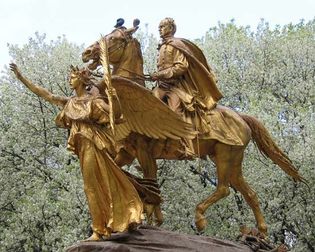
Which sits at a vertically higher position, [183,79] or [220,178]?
[183,79]

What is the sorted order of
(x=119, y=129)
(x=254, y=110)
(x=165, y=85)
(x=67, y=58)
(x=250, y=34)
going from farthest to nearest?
(x=250, y=34) < (x=67, y=58) < (x=254, y=110) < (x=165, y=85) < (x=119, y=129)

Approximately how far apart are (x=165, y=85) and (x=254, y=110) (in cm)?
971

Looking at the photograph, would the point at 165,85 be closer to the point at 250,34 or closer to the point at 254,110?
the point at 254,110

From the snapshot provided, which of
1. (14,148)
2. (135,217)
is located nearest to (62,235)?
(14,148)

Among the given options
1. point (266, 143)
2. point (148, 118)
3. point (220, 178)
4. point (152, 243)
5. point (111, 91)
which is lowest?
point (152, 243)

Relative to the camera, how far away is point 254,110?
840 inches

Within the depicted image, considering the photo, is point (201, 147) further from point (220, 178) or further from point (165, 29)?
point (165, 29)

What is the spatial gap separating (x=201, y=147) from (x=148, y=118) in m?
1.14

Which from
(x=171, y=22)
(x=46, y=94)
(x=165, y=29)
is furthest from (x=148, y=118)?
(x=171, y=22)

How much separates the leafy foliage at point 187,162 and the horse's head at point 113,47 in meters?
8.23

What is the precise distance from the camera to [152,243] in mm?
10219

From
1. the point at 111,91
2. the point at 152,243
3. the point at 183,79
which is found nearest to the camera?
the point at 111,91

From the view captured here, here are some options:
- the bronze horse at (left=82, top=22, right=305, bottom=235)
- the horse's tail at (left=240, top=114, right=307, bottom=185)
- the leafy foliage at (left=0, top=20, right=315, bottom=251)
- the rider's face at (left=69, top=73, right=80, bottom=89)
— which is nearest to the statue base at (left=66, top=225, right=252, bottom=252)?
the bronze horse at (left=82, top=22, right=305, bottom=235)

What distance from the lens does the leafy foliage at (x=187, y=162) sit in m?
19.7
